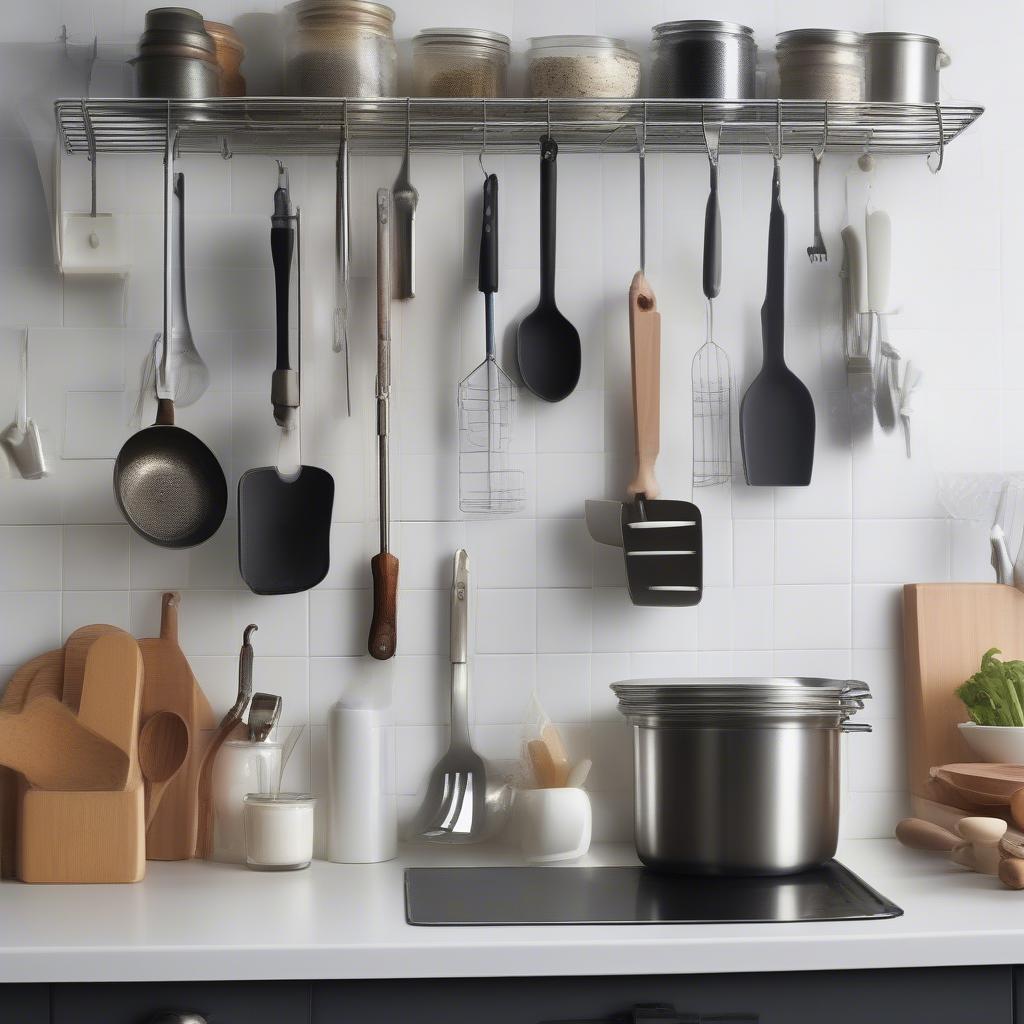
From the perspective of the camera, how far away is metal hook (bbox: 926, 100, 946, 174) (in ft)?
5.45

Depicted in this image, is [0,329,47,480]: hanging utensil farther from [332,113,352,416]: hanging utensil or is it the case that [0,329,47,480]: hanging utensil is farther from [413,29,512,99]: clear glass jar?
[413,29,512,99]: clear glass jar

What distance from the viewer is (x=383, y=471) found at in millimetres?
1692

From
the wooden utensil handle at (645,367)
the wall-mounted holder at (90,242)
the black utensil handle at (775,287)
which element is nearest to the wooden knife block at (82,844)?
the wall-mounted holder at (90,242)

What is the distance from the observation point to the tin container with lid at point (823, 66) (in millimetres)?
1662

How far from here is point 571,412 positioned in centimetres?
177

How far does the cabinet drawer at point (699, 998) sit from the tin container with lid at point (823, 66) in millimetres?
1099

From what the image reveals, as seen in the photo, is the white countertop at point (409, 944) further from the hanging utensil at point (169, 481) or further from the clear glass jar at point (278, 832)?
the hanging utensil at point (169, 481)

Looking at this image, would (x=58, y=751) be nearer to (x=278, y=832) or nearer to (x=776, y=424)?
(x=278, y=832)

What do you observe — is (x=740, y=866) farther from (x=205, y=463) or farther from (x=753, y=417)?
(x=205, y=463)

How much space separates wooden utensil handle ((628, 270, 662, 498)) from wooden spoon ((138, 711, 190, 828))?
0.70 meters

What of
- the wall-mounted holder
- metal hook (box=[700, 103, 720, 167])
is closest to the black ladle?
metal hook (box=[700, 103, 720, 167])

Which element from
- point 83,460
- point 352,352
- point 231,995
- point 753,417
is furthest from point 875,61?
point 231,995

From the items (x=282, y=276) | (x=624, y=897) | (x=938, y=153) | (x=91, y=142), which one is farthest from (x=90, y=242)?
(x=938, y=153)

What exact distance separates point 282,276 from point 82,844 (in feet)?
2.48
